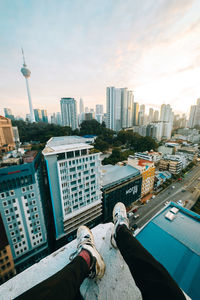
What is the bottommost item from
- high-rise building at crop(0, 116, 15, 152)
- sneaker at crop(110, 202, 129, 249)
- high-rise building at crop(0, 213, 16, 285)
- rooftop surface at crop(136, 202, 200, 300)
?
high-rise building at crop(0, 213, 16, 285)

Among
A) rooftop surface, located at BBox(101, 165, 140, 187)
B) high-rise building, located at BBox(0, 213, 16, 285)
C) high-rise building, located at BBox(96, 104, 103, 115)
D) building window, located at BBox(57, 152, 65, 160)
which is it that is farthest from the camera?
high-rise building, located at BBox(96, 104, 103, 115)

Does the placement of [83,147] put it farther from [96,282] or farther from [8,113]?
[8,113]

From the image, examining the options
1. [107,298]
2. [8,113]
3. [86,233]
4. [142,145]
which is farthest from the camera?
[8,113]

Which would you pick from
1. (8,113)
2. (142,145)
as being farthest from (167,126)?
(8,113)

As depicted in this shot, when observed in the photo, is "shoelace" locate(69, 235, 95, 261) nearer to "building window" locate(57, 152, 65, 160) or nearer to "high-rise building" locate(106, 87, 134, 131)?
"building window" locate(57, 152, 65, 160)

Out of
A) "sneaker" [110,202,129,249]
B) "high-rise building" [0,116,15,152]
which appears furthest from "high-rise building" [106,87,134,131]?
"sneaker" [110,202,129,249]

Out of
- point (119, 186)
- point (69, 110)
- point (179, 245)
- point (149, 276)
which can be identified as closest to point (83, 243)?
point (149, 276)
